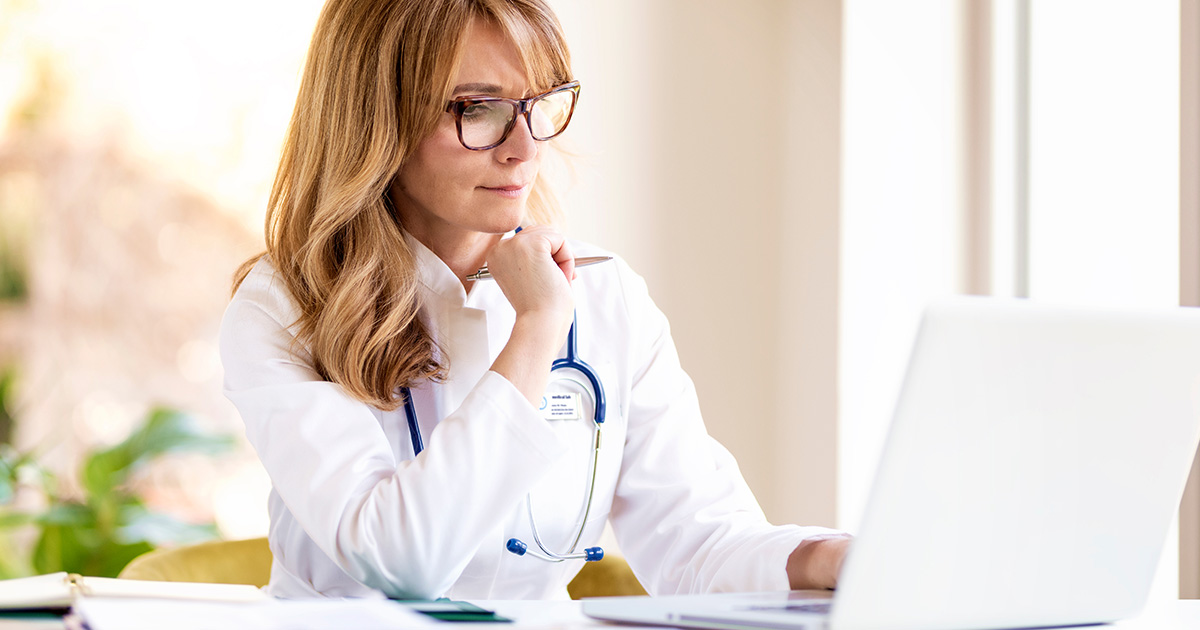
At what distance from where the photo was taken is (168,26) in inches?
109

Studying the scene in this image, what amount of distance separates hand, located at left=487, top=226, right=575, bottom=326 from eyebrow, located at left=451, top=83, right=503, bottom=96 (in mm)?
185

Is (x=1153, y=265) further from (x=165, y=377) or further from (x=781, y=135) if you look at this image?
(x=165, y=377)

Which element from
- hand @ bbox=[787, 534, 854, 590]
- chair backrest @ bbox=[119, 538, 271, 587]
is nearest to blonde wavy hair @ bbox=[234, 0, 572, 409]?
chair backrest @ bbox=[119, 538, 271, 587]

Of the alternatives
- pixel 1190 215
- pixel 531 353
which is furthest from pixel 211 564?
pixel 1190 215

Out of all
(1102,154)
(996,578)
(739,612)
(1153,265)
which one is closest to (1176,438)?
(996,578)

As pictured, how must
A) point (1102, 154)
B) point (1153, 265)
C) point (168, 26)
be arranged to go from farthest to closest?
point (168, 26) → point (1102, 154) → point (1153, 265)

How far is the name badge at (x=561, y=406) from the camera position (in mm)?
1280

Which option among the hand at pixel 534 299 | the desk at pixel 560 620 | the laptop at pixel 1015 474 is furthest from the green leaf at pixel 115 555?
the laptop at pixel 1015 474

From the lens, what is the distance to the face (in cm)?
128

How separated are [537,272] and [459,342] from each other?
7.2 inches

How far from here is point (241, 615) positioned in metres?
0.71

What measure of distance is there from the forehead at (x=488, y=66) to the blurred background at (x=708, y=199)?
3.48 ft

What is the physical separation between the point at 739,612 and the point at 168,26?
102 inches

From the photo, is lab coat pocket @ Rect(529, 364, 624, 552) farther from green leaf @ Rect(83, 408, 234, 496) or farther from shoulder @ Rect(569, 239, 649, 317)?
green leaf @ Rect(83, 408, 234, 496)
